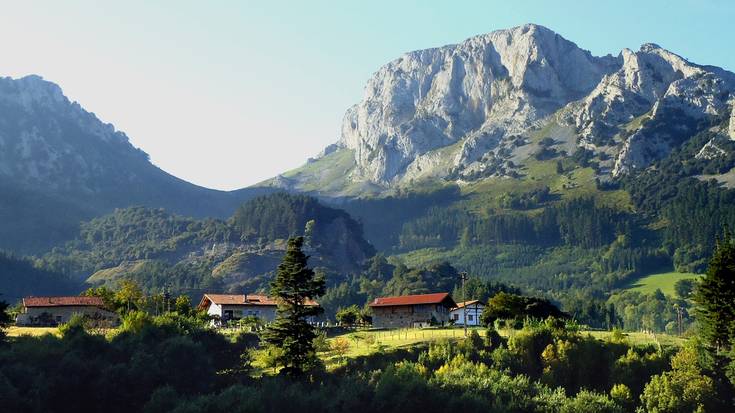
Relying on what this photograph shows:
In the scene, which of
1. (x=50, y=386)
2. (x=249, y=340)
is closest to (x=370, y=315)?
(x=249, y=340)

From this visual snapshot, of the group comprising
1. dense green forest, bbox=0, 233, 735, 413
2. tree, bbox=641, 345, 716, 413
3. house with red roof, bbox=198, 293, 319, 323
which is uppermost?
house with red roof, bbox=198, 293, 319, 323

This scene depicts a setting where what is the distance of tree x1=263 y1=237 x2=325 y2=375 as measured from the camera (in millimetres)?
89438

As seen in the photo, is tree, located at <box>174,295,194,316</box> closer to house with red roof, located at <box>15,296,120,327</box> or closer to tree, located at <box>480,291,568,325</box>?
house with red roof, located at <box>15,296,120,327</box>

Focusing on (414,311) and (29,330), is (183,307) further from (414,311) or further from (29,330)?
(414,311)

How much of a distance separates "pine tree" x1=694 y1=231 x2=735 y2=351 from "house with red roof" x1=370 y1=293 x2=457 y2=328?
146 ft

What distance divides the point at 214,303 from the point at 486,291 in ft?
227

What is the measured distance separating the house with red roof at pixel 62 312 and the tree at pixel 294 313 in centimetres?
4565

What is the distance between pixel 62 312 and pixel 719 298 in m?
97.3

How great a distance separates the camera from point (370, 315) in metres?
142

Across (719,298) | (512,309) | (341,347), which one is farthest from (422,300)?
(719,298)

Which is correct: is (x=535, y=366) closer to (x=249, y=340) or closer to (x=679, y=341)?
(x=679, y=341)

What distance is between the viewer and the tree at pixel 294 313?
89.4 m

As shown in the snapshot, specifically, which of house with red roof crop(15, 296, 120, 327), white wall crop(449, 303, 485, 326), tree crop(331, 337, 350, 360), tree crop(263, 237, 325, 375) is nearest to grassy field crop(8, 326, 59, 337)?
house with red roof crop(15, 296, 120, 327)

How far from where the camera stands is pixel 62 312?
425 ft
